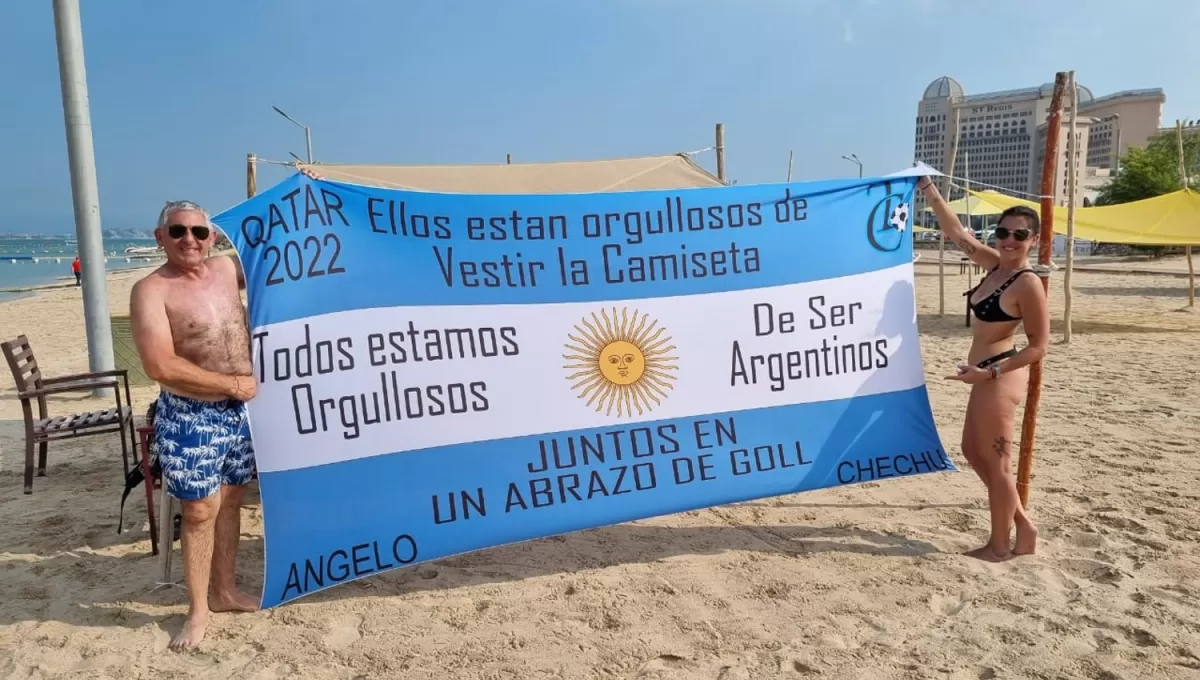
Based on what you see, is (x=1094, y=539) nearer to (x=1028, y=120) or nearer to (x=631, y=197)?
(x=631, y=197)

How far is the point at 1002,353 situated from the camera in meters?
2.88

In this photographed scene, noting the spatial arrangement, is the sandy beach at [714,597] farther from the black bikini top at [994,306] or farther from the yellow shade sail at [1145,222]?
the yellow shade sail at [1145,222]

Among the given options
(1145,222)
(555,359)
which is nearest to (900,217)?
(555,359)

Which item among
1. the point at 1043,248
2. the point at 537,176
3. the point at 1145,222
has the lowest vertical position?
the point at 1043,248

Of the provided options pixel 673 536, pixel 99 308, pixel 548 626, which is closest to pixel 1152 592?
pixel 673 536

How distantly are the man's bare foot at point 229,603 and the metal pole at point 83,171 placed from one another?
4.76 meters

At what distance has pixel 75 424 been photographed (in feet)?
13.2

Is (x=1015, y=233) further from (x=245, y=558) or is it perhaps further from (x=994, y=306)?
(x=245, y=558)

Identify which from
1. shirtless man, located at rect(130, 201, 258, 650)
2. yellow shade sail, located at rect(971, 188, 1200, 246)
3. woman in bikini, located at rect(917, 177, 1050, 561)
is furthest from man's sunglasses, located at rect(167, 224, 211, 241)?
yellow shade sail, located at rect(971, 188, 1200, 246)

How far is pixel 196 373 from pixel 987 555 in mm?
3267

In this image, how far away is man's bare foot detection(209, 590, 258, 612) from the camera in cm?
273

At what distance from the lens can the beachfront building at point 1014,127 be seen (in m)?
85.2

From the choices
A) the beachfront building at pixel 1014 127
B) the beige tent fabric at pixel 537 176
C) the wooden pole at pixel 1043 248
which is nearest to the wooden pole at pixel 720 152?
the beige tent fabric at pixel 537 176

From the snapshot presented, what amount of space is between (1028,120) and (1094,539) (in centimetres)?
10845
